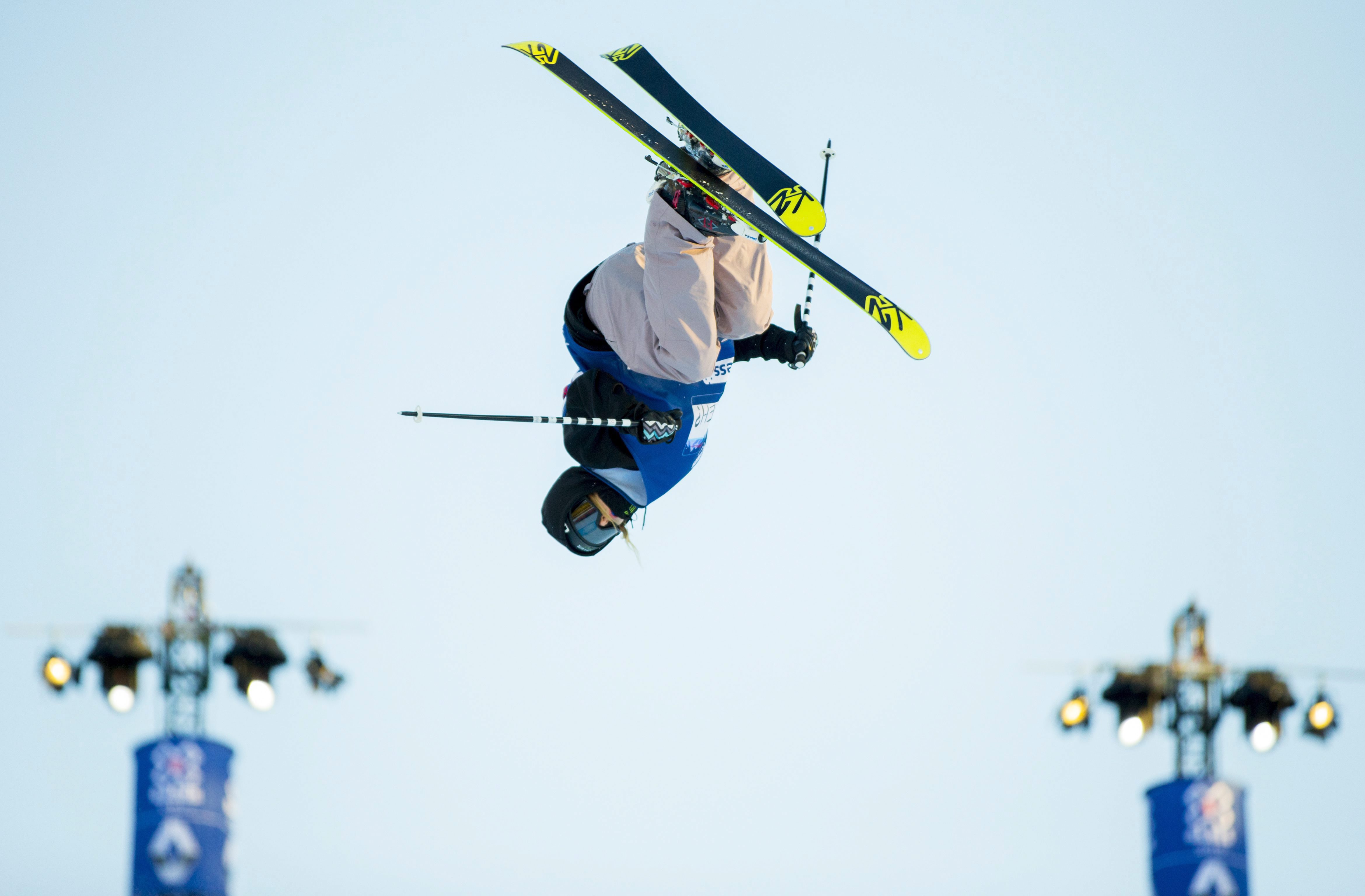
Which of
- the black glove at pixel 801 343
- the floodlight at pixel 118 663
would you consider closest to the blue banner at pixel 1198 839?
the black glove at pixel 801 343

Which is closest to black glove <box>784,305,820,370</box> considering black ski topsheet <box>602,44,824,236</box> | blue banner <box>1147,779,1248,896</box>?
black ski topsheet <box>602,44,824,236</box>

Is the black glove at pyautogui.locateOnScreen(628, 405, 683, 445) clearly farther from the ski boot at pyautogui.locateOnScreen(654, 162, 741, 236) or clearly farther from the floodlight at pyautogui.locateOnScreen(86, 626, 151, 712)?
the floodlight at pyautogui.locateOnScreen(86, 626, 151, 712)

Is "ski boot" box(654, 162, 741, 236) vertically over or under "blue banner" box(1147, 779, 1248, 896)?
over

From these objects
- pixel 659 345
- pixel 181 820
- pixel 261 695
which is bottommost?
pixel 181 820

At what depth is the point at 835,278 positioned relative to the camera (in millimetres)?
7586

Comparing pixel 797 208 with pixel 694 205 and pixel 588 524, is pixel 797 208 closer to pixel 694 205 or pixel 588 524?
pixel 694 205

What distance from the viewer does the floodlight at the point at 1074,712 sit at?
12.5 m

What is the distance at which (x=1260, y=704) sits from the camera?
11.9 metres

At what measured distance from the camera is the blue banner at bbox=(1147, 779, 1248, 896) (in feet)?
35.4

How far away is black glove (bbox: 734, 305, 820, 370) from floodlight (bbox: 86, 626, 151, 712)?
509 centimetres

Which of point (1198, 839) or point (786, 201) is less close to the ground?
point (786, 201)

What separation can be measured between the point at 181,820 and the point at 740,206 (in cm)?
512

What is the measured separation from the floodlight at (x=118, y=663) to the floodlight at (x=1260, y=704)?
6.51m

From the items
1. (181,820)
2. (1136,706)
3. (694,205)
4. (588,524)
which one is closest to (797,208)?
(694,205)
